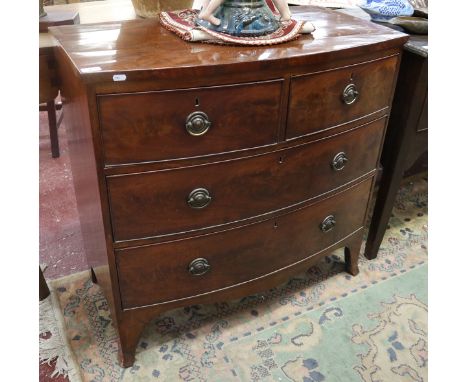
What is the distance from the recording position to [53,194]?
2.01 metres

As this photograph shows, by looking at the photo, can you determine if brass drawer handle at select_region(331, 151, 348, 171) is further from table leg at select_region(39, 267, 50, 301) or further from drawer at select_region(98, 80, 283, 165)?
table leg at select_region(39, 267, 50, 301)

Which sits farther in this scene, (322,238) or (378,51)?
(322,238)

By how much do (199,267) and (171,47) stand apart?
551 millimetres

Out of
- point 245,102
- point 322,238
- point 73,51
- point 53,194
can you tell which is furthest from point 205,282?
point 53,194

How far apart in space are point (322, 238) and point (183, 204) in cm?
54

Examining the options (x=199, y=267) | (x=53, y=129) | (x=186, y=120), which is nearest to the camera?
(x=186, y=120)

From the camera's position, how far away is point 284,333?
1388 millimetres

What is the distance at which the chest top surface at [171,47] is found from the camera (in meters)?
0.87

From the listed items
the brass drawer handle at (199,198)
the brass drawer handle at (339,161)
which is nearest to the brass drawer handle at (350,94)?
the brass drawer handle at (339,161)

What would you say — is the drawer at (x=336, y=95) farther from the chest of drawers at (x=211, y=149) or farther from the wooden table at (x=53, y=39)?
the wooden table at (x=53, y=39)

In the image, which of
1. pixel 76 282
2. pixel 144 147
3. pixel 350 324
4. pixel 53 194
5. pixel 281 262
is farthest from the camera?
pixel 53 194

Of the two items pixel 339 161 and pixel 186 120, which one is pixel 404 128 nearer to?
pixel 339 161

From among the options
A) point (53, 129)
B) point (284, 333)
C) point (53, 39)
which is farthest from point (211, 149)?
point (53, 129)

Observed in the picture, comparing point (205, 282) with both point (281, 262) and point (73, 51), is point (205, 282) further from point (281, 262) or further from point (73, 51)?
point (73, 51)
